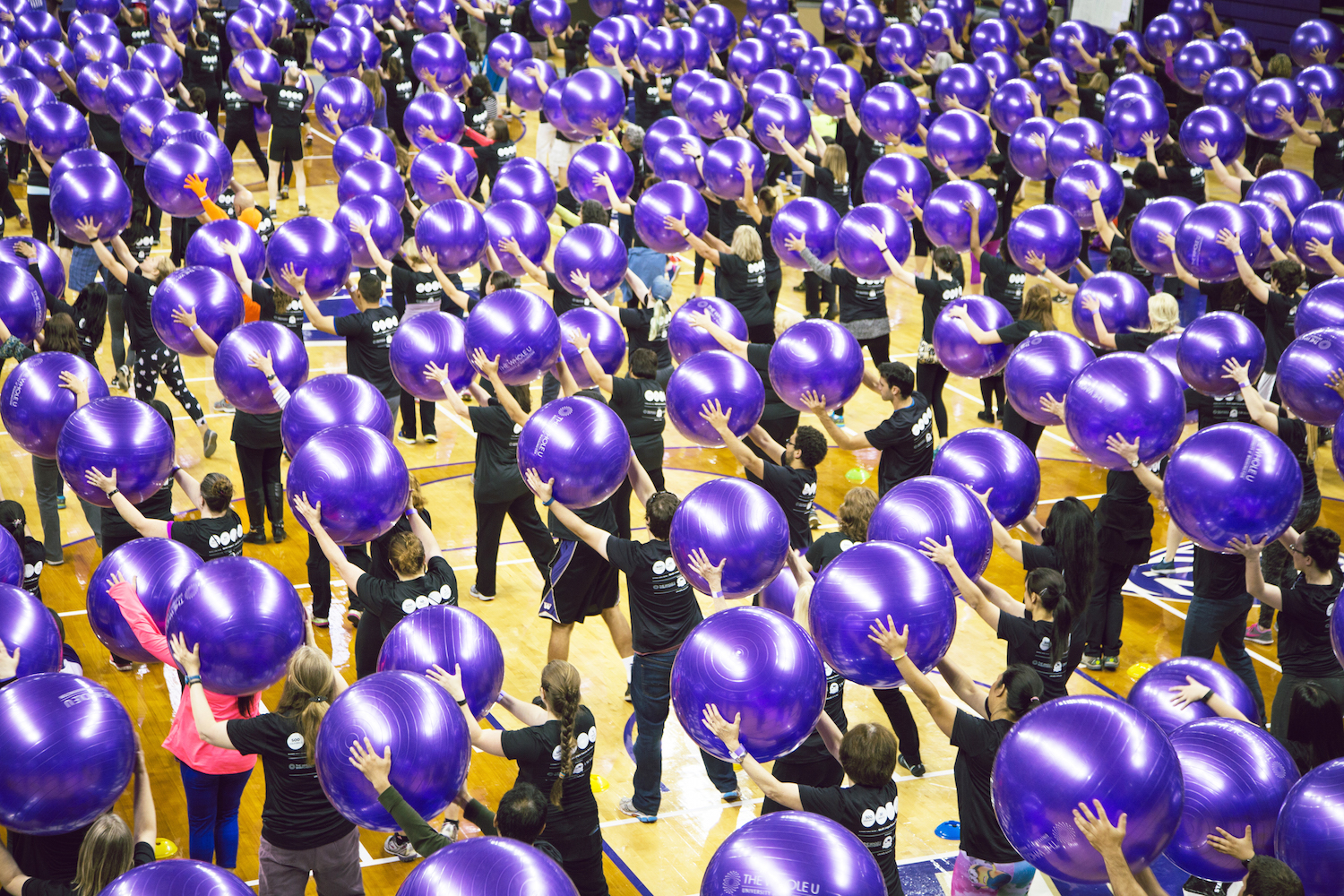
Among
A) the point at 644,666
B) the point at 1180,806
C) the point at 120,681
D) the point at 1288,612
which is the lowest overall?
the point at 120,681

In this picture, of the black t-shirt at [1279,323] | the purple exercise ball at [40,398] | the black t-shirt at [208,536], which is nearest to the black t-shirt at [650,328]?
the black t-shirt at [208,536]

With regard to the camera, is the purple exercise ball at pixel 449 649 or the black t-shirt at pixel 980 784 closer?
the black t-shirt at pixel 980 784

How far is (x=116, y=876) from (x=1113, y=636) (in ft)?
19.8

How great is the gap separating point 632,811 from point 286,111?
11461 mm

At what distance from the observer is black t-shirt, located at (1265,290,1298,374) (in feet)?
32.7

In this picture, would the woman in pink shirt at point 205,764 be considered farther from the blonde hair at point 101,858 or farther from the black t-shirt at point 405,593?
the blonde hair at point 101,858

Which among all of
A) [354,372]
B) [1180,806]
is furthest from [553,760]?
[354,372]

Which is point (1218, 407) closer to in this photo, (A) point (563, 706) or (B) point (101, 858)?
(A) point (563, 706)

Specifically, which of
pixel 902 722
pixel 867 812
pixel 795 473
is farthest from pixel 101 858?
pixel 795 473

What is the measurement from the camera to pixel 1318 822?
4.44m

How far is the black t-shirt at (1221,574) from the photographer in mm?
7305

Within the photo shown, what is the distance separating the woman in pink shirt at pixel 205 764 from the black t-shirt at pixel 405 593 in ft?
2.33

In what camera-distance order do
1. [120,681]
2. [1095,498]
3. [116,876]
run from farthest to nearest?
[1095,498] → [120,681] → [116,876]

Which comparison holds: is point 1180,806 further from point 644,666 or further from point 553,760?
point 644,666
